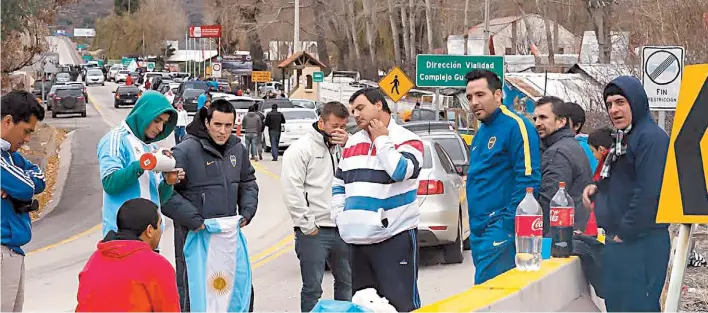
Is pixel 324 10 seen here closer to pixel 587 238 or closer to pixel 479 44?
pixel 479 44

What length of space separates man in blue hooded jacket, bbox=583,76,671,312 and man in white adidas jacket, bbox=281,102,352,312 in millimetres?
2641

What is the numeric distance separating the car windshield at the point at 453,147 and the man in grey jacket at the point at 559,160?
713cm

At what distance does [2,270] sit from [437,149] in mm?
7854

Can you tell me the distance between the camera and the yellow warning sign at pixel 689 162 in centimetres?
594

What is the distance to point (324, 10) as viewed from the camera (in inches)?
3300

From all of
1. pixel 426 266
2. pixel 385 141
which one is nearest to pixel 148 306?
pixel 385 141

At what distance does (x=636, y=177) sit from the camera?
6.87m

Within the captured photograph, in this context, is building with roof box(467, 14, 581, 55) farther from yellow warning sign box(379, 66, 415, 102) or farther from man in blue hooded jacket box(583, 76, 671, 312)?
man in blue hooded jacket box(583, 76, 671, 312)

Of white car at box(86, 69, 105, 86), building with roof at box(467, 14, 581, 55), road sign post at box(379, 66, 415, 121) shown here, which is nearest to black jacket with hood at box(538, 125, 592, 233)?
road sign post at box(379, 66, 415, 121)

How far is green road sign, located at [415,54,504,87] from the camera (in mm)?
27484

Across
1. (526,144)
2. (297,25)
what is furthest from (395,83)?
(297,25)

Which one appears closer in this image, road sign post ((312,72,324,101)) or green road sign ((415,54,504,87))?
green road sign ((415,54,504,87))

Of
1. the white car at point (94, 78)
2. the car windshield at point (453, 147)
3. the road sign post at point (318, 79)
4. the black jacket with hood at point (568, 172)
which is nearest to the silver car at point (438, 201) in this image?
the car windshield at point (453, 147)

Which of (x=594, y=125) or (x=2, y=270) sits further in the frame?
(x=594, y=125)
